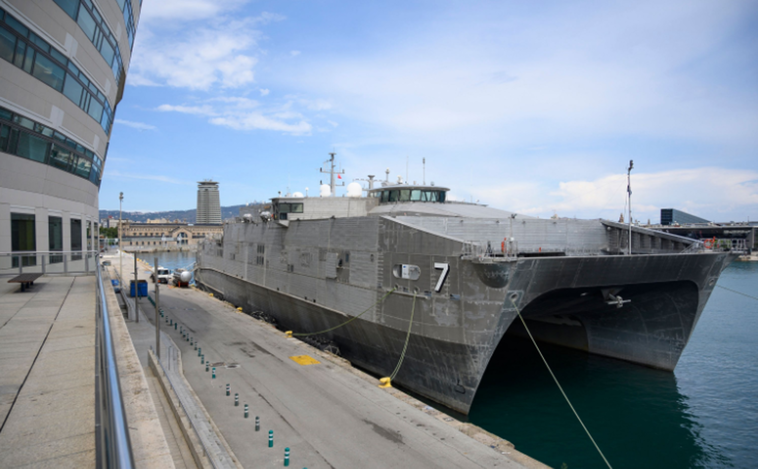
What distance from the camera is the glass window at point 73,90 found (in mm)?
16547

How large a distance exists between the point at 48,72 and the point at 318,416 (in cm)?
1510

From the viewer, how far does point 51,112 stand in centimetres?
1591

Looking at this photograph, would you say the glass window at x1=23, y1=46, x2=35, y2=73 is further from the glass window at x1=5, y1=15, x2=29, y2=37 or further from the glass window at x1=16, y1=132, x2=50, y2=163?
the glass window at x1=16, y1=132, x2=50, y2=163

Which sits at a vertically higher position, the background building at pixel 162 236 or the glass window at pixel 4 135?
the glass window at pixel 4 135

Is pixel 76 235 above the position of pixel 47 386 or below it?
above

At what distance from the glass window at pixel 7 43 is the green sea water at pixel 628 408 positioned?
61.5ft

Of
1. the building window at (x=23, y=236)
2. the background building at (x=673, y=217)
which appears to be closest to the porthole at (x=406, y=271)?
the building window at (x=23, y=236)

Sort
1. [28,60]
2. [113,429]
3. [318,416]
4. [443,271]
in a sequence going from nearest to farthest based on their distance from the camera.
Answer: [113,429] → [318,416] → [443,271] → [28,60]

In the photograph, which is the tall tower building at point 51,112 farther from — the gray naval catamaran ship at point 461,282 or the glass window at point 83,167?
the gray naval catamaran ship at point 461,282

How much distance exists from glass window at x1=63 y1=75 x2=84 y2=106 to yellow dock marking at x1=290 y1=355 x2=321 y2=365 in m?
13.5

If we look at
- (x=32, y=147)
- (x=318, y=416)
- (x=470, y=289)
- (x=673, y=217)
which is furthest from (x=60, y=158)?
(x=673, y=217)

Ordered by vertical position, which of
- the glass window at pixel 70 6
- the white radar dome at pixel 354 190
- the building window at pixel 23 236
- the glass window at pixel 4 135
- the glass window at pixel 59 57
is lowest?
the building window at pixel 23 236

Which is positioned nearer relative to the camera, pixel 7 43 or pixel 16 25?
pixel 7 43

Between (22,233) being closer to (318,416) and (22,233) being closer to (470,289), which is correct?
(318,416)
